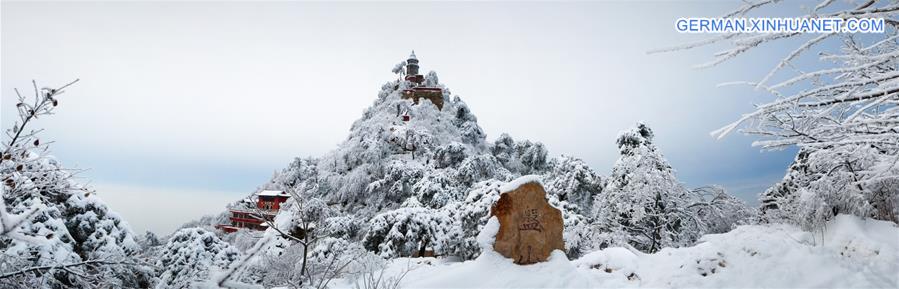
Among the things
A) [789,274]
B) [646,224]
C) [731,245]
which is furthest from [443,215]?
[789,274]

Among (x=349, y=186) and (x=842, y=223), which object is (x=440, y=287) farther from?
(x=349, y=186)

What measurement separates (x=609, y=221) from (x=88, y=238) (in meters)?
13.3

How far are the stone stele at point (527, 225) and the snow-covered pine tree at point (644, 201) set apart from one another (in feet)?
15.6

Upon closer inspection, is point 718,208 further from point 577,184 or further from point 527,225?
point 527,225

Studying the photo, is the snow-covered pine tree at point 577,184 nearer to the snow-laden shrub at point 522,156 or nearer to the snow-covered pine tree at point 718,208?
the snow-covered pine tree at point 718,208

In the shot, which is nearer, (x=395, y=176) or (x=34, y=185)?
(x=34, y=185)

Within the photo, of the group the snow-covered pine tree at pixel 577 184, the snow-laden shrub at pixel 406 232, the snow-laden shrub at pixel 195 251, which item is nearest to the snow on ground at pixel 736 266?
the snow-laden shrub at pixel 195 251

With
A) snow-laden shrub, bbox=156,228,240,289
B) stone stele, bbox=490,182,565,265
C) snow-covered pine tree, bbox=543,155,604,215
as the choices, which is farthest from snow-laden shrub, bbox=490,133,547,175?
snow-laden shrub, bbox=156,228,240,289

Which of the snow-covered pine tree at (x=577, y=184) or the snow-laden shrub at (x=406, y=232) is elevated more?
the snow-covered pine tree at (x=577, y=184)

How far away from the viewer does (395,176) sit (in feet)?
82.4

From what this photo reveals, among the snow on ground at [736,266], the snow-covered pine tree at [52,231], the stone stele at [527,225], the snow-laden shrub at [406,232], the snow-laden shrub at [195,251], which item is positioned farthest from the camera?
the snow-laden shrub at [406,232]

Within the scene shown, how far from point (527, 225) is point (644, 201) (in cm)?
556

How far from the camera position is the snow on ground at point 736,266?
A: 5836 mm

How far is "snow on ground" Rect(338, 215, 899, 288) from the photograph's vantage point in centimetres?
584
